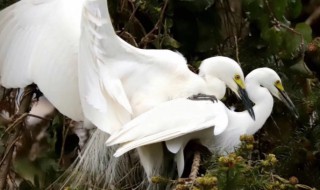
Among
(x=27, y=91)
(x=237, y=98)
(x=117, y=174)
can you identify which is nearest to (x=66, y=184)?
(x=117, y=174)

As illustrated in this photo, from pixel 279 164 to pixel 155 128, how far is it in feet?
1.31

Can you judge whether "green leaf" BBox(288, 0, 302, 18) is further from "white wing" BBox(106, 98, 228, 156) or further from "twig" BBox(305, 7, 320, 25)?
"white wing" BBox(106, 98, 228, 156)

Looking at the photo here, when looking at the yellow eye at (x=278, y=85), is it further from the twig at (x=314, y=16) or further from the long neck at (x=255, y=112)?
the twig at (x=314, y=16)

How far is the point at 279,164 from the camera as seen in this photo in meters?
2.37

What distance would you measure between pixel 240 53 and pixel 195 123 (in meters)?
0.56

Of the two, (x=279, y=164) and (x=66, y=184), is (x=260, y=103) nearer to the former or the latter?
(x=279, y=164)

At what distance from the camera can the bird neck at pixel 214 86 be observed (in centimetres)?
228

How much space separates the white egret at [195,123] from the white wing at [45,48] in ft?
0.85

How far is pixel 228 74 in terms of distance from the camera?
228 cm

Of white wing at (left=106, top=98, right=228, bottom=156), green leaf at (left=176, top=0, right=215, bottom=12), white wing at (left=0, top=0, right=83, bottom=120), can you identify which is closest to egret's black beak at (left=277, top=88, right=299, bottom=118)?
white wing at (left=106, top=98, right=228, bottom=156)

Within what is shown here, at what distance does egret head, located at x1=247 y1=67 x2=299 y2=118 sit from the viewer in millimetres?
2311

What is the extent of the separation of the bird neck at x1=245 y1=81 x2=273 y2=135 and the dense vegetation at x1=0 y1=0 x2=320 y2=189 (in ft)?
0.34

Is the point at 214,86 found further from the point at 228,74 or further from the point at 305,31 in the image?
the point at 305,31

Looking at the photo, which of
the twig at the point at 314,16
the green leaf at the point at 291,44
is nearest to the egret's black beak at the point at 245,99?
the green leaf at the point at 291,44
